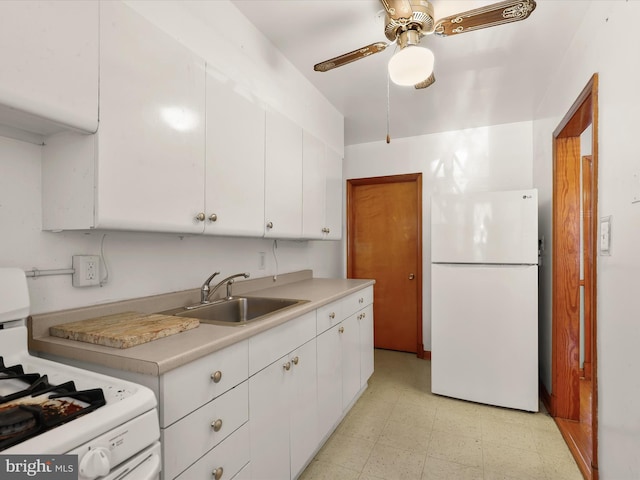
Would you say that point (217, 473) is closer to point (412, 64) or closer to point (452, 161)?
point (412, 64)

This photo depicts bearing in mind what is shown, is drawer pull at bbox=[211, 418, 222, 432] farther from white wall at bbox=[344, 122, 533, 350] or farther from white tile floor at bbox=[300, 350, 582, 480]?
white wall at bbox=[344, 122, 533, 350]

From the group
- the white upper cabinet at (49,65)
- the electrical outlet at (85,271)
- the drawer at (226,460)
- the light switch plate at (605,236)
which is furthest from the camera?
the light switch plate at (605,236)

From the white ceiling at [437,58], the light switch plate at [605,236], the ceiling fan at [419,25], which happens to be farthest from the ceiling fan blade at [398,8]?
the light switch plate at [605,236]

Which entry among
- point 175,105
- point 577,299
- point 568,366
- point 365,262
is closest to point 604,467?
point 568,366

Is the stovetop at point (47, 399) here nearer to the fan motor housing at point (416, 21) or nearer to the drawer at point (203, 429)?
the drawer at point (203, 429)

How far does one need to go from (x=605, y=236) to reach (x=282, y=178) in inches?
65.7

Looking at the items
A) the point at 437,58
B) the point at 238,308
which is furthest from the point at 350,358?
the point at 437,58

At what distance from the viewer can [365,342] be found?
8.90ft

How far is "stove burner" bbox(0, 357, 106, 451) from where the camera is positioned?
63 cm

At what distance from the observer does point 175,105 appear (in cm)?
138

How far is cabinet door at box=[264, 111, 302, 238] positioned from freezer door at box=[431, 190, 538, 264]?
1.24 metres

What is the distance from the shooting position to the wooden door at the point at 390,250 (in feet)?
12.7

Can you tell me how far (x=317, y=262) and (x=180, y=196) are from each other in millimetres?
2131

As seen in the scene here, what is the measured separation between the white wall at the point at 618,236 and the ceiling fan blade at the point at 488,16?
39cm
